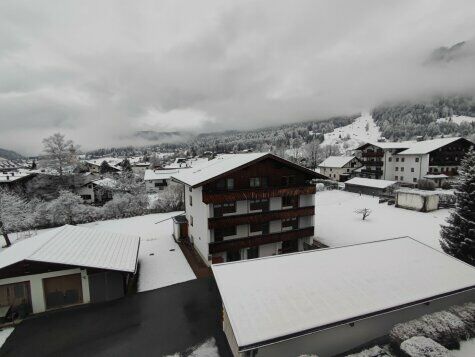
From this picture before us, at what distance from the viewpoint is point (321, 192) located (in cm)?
5984

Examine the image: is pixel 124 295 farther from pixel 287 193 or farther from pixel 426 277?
pixel 426 277

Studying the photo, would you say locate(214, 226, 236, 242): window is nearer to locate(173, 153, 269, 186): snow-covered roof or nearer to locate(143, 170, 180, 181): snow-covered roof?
locate(173, 153, 269, 186): snow-covered roof

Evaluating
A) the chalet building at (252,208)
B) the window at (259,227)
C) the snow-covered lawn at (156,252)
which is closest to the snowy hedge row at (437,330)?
the chalet building at (252,208)

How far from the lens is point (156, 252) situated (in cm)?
2555

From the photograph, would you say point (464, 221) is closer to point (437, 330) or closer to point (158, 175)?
point (437, 330)

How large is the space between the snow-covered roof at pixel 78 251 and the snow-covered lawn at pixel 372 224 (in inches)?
804

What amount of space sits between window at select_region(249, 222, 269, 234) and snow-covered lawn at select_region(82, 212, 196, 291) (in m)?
6.51

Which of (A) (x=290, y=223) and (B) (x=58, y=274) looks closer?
(B) (x=58, y=274)

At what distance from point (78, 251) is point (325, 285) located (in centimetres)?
1694

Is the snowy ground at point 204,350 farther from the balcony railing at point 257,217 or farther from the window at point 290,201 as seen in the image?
the window at point 290,201

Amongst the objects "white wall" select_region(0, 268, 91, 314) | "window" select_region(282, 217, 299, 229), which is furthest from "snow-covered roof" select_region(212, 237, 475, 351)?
"white wall" select_region(0, 268, 91, 314)

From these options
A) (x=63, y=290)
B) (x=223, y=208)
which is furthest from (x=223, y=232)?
(x=63, y=290)

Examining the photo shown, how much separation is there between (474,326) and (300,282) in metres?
8.33

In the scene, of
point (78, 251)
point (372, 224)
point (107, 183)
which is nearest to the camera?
point (78, 251)
